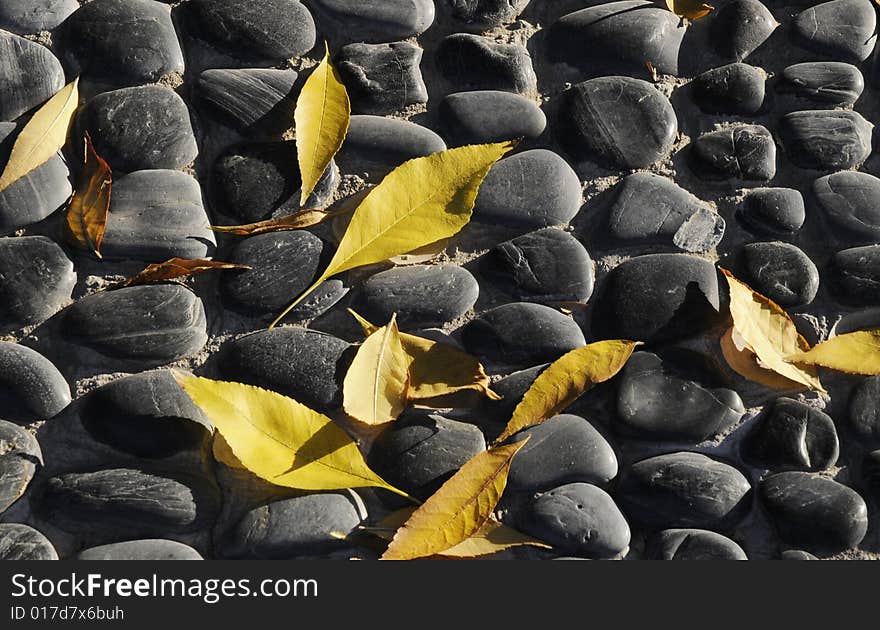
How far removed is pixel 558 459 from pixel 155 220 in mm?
480

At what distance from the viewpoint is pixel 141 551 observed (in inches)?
38.0

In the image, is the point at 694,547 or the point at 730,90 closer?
the point at 694,547

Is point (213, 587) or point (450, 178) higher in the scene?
point (450, 178)

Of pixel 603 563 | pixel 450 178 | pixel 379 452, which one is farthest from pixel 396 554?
pixel 450 178

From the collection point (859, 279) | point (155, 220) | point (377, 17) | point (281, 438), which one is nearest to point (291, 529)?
point (281, 438)

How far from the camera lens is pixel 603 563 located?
99cm

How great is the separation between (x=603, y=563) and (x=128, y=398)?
19.8 inches

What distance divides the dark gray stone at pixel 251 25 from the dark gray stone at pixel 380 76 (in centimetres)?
6

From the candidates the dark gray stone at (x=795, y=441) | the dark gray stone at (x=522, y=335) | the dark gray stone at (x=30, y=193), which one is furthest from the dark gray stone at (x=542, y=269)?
the dark gray stone at (x=30, y=193)

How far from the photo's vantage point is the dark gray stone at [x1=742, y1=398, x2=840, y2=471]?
1.02m

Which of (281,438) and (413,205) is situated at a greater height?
(413,205)

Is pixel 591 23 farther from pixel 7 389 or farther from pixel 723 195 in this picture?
pixel 7 389

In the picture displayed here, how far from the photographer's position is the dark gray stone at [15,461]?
38.2 inches

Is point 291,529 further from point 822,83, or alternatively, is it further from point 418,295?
point 822,83
